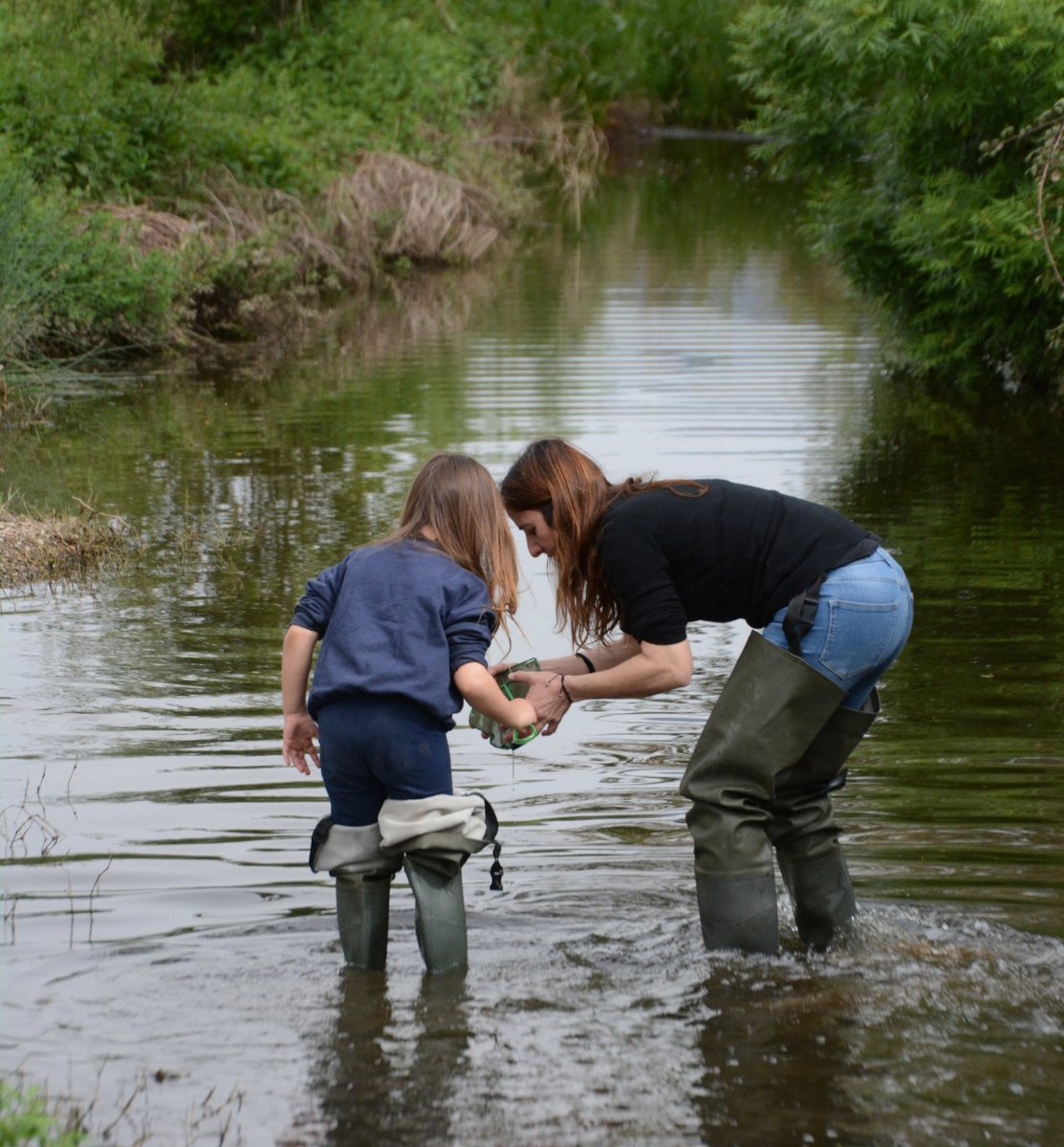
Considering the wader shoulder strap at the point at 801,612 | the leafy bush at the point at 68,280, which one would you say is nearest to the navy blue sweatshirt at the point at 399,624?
the wader shoulder strap at the point at 801,612

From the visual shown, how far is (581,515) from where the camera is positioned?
4.44 meters

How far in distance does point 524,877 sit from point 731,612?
4.17ft

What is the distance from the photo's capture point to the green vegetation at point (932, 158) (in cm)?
1208

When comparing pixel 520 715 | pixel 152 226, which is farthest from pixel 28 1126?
Result: pixel 152 226

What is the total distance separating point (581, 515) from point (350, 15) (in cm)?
2469

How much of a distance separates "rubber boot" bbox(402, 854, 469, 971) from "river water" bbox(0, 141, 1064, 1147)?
7 centimetres

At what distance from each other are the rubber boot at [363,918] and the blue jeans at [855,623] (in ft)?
3.79

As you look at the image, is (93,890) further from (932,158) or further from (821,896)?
(932,158)

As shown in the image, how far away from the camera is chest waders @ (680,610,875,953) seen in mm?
4418

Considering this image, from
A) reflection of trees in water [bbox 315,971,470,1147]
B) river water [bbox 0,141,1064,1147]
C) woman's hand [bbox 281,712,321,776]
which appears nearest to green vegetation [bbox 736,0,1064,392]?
river water [bbox 0,141,1064,1147]

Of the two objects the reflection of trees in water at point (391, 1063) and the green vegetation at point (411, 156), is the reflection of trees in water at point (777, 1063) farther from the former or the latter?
the green vegetation at point (411, 156)

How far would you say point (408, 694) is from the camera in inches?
168

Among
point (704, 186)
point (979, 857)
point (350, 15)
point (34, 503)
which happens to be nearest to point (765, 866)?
point (979, 857)

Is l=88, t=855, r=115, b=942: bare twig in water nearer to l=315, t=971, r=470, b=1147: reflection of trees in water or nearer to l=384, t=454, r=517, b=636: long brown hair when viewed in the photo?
l=315, t=971, r=470, b=1147: reflection of trees in water
